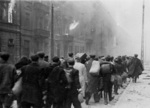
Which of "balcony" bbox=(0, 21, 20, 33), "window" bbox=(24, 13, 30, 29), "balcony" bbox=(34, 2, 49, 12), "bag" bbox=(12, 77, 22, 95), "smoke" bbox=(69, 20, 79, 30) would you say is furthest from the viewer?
"smoke" bbox=(69, 20, 79, 30)

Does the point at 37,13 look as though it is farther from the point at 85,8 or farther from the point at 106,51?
the point at 106,51

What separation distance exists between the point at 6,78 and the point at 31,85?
2.85ft

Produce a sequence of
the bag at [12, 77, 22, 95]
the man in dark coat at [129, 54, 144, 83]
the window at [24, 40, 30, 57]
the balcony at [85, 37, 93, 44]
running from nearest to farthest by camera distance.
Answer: the bag at [12, 77, 22, 95] → the man in dark coat at [129, 54, 144, 83] → the window at [24, 40, 30, 57] → the balcony at [85, 37, 93, 44]

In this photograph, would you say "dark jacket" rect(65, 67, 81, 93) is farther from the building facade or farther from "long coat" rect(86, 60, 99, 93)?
the building facade

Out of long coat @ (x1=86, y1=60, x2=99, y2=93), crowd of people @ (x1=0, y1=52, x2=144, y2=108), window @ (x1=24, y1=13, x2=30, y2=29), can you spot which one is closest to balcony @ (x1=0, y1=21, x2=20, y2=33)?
window @ (x1=24, y1=13, x2=30, y2=29)

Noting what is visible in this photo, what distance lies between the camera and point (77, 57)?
26.2ft

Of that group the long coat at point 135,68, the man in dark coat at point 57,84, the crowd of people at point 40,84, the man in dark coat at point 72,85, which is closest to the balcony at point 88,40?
the long coat at point 135,68

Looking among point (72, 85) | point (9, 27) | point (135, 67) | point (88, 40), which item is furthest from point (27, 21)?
point (72, 85)

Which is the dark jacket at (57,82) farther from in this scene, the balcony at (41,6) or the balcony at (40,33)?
the balcony at (41,6)

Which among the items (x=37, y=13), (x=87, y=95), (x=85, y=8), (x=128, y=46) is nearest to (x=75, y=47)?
(x=85, y=8)

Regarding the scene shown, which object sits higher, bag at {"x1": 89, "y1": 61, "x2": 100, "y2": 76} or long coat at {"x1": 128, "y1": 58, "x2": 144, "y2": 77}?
bag at {"x1": 89, "y1": 61, "x2": 100, "y2": 76}

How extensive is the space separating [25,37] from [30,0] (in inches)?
158

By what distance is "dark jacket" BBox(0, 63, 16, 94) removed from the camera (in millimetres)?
5867

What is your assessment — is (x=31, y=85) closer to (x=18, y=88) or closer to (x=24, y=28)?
(x=18, y=88)
